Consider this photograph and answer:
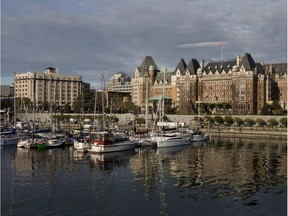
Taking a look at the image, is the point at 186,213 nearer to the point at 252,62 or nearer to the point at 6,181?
the point at 6,181

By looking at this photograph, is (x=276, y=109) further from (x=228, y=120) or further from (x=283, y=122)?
(x=283, y=122)

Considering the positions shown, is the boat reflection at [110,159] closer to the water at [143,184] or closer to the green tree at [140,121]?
the water at [143,184]

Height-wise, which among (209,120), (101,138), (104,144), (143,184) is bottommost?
(143,184)

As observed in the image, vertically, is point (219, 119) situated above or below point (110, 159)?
above

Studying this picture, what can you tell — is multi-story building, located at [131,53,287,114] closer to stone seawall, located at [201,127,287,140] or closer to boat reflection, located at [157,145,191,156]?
stone seawall, located at [201,127,287,140]

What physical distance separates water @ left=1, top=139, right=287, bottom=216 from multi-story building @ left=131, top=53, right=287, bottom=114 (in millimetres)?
77482

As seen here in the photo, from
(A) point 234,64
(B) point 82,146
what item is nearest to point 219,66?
(A) point 234,64

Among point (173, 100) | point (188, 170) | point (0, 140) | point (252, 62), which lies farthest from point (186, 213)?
point (173, 100)

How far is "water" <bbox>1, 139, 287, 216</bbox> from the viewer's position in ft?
102

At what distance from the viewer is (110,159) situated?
58.3 m

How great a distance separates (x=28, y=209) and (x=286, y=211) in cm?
2041

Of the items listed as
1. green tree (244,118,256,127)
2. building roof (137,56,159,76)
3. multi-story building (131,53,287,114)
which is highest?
building roof (137,56,159,76)

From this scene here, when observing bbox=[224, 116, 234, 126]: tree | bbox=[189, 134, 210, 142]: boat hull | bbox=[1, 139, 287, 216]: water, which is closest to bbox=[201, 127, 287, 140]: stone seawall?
bbox=[224, 116, 234, 126]: tree

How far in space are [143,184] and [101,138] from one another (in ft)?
86.0
